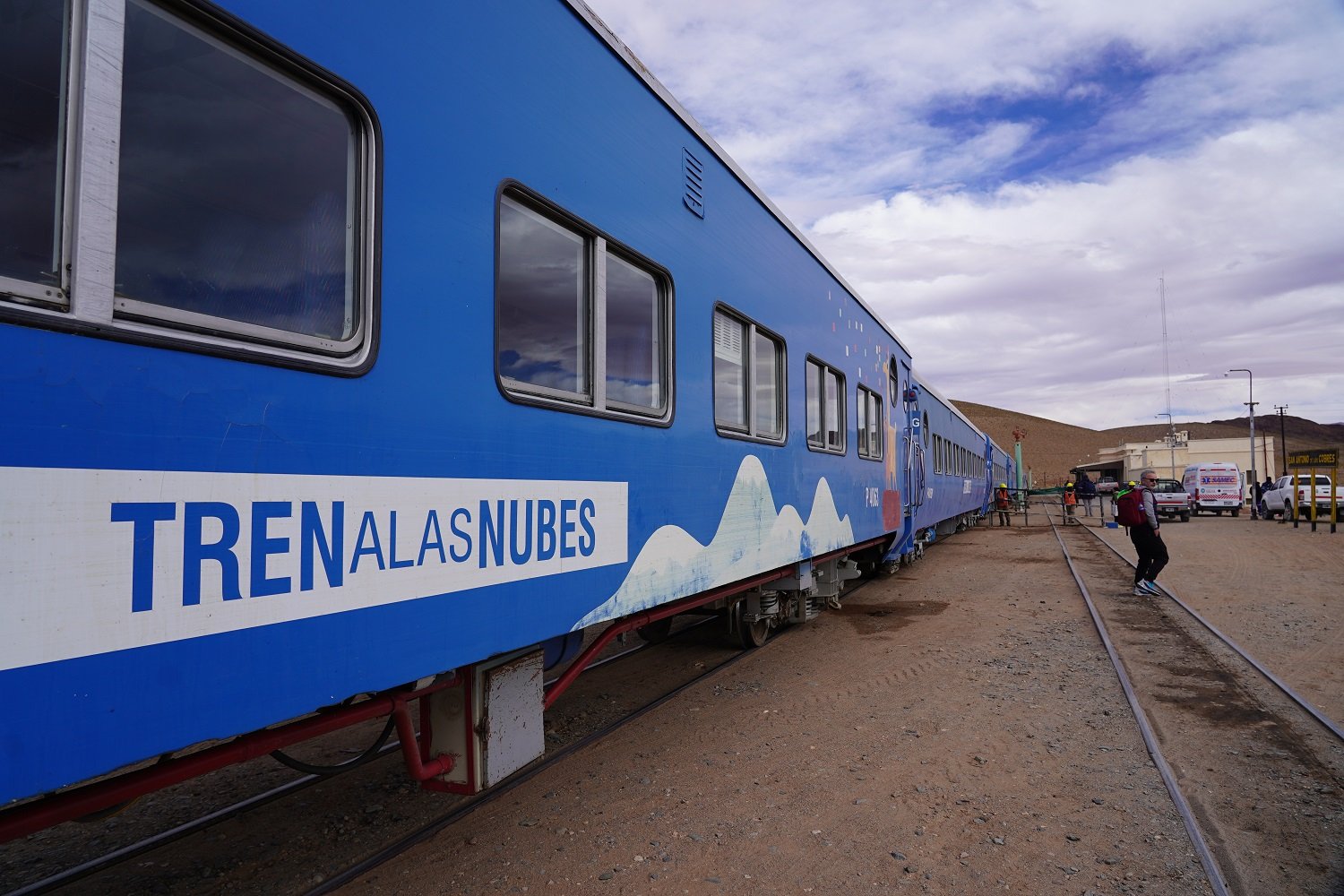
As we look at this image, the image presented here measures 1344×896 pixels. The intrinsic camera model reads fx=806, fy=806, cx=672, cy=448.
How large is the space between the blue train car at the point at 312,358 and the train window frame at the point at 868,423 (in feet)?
14.0

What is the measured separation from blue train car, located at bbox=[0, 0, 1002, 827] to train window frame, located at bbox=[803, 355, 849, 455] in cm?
244

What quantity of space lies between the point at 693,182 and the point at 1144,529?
356 inches

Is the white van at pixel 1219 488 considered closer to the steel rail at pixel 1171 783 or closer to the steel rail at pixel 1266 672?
the steel rail at pixel 1266 672

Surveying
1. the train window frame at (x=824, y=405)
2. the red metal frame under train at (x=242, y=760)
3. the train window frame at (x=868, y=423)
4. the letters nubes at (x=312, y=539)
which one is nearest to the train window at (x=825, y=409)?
the train window frame at (x=824, y=405)

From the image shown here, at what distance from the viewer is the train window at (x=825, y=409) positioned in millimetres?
6257

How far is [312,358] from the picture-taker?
79.0 inches

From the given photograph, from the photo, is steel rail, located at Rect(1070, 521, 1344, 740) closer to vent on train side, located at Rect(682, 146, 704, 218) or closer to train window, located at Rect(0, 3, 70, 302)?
vent on train side, located at Rect(682, 146, 704, 218)

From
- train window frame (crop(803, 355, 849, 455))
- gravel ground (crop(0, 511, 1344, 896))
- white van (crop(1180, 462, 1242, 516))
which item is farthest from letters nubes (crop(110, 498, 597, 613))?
white van (crop(1180, 462, 1242, 516))

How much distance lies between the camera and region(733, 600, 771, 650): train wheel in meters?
6.92

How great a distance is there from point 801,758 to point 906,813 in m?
0.84

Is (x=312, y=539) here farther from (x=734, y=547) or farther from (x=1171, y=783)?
(x=1171, y=783)

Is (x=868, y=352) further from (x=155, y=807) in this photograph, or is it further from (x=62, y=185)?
(x=62, y=185)

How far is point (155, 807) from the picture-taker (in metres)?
3.95

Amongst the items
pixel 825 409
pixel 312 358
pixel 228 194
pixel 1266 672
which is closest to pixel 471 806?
pixel 312 358
